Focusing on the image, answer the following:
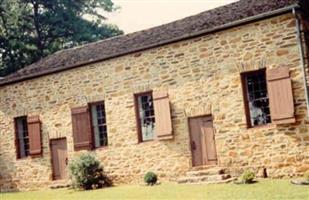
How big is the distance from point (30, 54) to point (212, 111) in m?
21.3

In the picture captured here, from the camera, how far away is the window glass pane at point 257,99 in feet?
49.5

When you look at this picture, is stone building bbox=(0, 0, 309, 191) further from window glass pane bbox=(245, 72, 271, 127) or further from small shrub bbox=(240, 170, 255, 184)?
small shrub bbox=(240, 170, 255, 184)

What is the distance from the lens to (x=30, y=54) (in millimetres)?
33531

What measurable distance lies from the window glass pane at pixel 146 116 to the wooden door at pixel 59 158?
3914 mm

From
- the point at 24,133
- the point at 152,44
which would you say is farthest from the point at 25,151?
the point at 152,44

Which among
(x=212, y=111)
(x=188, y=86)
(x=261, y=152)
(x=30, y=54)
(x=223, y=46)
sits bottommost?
(x=261, y=152)

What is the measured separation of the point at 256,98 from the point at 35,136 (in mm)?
9754

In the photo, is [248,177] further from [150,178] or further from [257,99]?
[150,178]

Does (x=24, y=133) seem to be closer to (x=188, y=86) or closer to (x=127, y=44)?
(x=127, y=44)

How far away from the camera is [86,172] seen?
56.8 ft

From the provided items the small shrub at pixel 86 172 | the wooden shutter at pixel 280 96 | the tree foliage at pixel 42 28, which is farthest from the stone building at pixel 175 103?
the tree foliage at pixel 42 28

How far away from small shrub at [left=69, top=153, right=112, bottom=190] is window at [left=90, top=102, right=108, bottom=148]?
1.06 meters

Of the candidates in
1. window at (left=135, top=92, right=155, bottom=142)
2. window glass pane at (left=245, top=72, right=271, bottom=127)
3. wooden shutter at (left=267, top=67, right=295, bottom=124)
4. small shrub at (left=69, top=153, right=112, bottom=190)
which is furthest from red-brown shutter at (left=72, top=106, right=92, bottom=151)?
wooden shutter at (left=267, top=67, right=295, bottom=124)

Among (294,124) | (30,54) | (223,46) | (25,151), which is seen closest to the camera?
(294,124)
